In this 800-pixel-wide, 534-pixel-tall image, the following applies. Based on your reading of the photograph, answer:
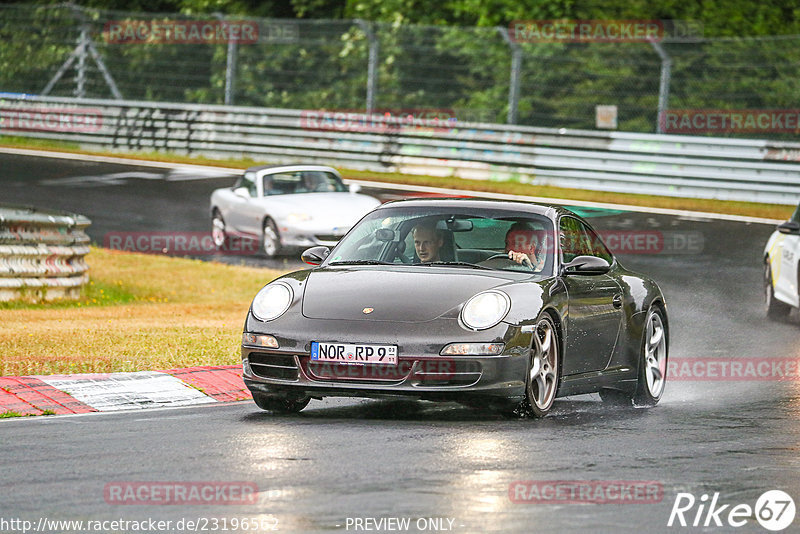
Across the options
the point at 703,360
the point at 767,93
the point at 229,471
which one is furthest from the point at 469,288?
the point at 767,93

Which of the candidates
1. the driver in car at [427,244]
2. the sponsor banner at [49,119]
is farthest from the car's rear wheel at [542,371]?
the sponsor banner at [49,119]

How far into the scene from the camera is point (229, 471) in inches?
291

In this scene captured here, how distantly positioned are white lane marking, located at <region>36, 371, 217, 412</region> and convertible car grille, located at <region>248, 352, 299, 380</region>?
0.95m

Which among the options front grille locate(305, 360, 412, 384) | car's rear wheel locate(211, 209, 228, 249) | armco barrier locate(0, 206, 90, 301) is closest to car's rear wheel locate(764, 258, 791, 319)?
armco barrier locate(0, 206, 90, 301)

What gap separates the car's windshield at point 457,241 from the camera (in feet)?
32.7

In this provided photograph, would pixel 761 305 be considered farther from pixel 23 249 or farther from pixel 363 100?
pixel 363 100

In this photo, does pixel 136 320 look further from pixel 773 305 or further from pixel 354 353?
pixel 354 353

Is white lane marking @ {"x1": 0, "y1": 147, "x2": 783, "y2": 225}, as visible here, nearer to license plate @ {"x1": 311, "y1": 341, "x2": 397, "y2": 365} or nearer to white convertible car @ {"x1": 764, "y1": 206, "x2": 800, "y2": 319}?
white convertible car @ {"x1": 764, "y1": 206, "x2": 800, "y2": 319}

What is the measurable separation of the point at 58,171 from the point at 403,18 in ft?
35.3

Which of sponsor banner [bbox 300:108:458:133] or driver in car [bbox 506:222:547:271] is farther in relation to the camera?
sponsor banner [bbox 300:108:458:133]

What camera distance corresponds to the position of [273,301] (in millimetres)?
9367

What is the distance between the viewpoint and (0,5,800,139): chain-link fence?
96.4 feet

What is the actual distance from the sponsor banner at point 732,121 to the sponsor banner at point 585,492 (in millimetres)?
22284

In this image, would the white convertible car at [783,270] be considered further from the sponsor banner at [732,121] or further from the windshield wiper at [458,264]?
the sponsor banner at [732,121]
